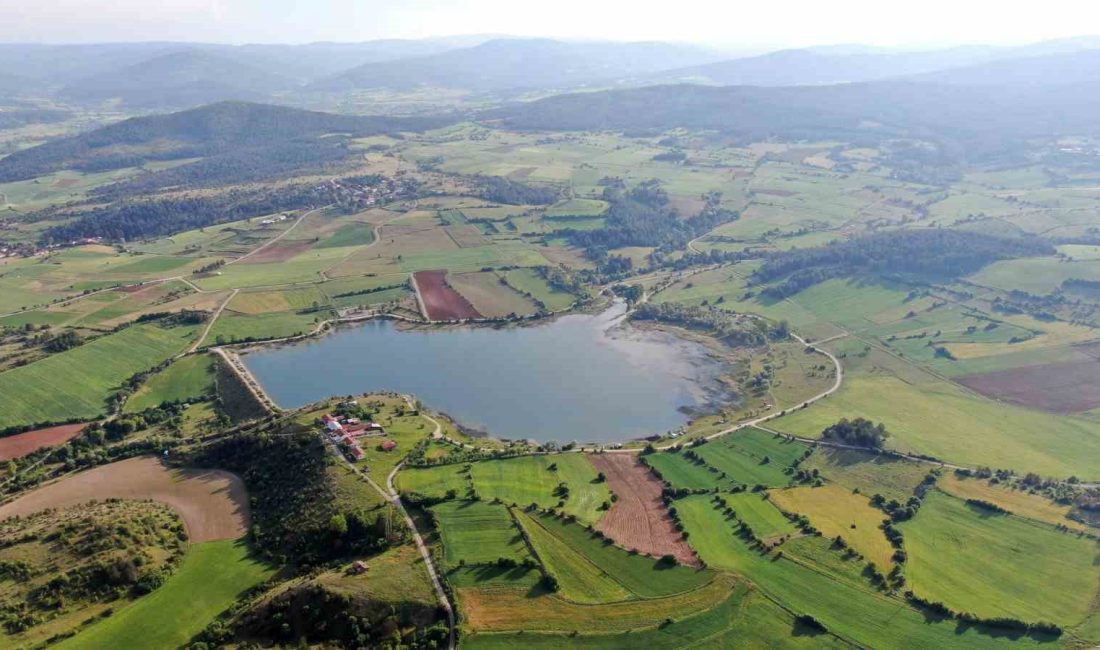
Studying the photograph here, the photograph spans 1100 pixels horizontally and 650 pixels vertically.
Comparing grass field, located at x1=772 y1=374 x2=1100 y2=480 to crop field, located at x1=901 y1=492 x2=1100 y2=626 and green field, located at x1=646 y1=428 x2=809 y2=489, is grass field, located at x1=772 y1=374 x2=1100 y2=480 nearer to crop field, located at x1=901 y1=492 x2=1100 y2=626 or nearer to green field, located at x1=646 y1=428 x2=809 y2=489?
green field, located at x1=646 y1=428 x2=809 y2=489

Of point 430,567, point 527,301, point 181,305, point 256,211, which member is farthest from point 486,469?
point 256,211

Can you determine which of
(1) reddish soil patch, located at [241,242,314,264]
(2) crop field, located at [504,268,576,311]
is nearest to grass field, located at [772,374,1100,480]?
(2) crop field, located at [504,268,576,311]

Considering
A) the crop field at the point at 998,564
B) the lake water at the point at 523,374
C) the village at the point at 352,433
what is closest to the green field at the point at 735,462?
the lake water at the point at 523,374

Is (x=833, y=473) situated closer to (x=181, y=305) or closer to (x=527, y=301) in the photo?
(x=527, y=301)

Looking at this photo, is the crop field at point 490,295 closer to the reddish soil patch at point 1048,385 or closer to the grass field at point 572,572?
the grass field at point 572,572

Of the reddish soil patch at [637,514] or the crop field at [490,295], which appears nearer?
the reddish soil patch at [637,514]

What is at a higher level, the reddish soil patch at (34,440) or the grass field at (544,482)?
the reddish soil patch at (34,440)

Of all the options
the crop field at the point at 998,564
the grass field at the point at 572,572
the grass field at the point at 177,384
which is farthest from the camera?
the grass field at the point at 177,384
